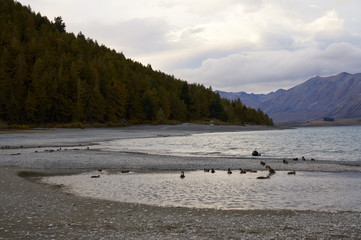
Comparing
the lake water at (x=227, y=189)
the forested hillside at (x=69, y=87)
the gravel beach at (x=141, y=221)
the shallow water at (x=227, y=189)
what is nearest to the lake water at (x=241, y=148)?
the lake water at (x=227, y=189)

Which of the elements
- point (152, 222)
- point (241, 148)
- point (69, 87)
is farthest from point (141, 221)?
point (69, 87)

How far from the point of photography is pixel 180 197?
14.6 metres

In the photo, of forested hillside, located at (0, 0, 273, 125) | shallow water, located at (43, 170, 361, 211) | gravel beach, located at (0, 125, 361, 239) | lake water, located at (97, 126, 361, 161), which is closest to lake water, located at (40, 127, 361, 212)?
shallow water, located at (43, 170, 361, 211)

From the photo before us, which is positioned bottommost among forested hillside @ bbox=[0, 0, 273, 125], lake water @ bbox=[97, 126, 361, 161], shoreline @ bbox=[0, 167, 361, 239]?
lake water @ bbox=[97, 126, 361, 161]

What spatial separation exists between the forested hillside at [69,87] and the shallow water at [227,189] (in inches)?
3142

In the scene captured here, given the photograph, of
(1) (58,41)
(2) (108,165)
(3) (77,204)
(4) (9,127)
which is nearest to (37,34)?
(1) (58,41)

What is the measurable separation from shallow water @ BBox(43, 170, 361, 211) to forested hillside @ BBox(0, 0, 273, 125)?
262 feet

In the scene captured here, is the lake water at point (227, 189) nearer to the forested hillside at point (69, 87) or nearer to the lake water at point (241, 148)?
the lake water at point (241, 148)

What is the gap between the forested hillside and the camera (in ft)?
305

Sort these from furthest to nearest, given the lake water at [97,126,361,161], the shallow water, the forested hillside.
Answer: the forested hillside < the lake water at [97,126,361,161] < the shallow water

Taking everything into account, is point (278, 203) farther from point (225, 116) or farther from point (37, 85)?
point (225, 116)

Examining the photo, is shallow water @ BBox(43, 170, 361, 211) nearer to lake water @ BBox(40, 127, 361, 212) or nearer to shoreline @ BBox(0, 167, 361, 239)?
lake water @ BBox(40, 127, 361, 212)

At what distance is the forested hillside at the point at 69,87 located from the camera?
305 feet

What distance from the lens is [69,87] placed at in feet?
341
